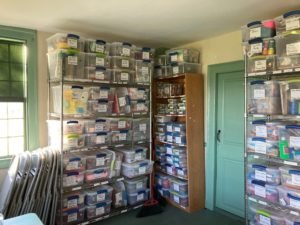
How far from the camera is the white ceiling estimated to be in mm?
2467

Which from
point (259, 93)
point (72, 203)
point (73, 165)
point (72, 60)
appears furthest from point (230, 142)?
point (72, 60)

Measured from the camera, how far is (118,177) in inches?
141

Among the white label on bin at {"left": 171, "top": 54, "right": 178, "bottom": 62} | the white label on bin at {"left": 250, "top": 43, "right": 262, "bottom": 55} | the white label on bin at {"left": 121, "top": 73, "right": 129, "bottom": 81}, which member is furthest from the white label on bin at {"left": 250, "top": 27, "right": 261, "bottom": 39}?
the white label on bin at {"left": 121, "top": 73, "right": 129, "bottom": 81}

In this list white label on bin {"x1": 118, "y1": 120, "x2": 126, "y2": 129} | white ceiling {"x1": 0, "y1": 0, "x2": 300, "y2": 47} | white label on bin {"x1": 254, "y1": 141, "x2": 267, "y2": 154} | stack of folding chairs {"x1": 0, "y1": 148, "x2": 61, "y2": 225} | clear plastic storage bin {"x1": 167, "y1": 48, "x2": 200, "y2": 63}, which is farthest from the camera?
clear plastic storage bin {"x1": 167, "y1": 48, "x2": 200, "y2": 63}

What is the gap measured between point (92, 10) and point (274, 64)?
187cm

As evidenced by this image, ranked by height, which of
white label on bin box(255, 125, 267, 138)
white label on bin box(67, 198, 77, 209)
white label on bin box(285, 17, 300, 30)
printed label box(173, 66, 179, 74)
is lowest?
white label on bin box(67, 198, 77, 209)

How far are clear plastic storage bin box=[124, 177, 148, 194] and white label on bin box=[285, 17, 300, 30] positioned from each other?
266 cm

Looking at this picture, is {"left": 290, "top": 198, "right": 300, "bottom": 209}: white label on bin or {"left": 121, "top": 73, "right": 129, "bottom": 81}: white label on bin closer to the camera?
{"left": 290, "top": 198, "right": 300, "bottom": 209}: white label on bin

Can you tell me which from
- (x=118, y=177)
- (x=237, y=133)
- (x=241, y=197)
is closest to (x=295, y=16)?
(x=237, y=133)

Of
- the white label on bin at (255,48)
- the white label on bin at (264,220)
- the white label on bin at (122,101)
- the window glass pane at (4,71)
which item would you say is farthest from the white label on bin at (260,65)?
the window glass pane at (4,71)

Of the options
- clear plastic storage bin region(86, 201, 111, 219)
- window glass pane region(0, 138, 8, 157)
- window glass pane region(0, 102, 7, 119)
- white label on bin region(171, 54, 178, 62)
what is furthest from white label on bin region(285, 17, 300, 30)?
window glass pane region(0, 138, 8, 157)

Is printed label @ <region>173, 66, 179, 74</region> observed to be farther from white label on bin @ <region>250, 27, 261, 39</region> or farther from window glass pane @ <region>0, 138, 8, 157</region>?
window glass pane @ <region>0, 138, 8, 157</region>

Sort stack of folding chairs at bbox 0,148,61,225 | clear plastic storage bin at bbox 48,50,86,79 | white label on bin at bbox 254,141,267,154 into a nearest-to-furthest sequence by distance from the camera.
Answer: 1. white label on bin at bbox 254,141,267,154
2. stack of folding chairs at bbox 0,148,61,225
3. clear plastic storage bin at bbox 48,50,86,79

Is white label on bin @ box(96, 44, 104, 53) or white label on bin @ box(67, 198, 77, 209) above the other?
white label on bin @ box(96, 44, 104, 53)
